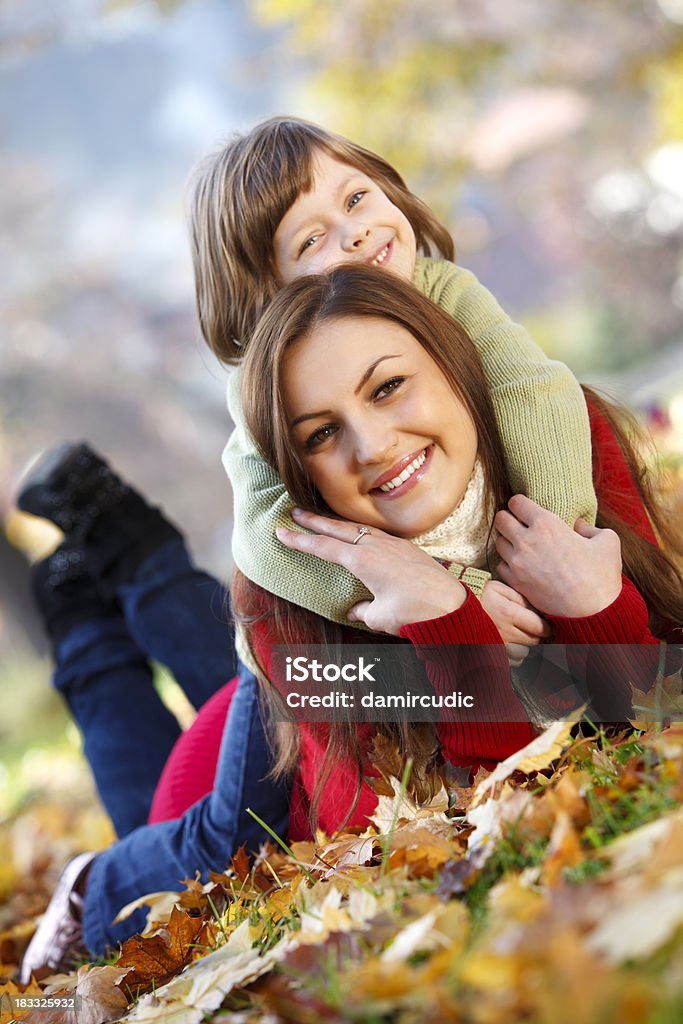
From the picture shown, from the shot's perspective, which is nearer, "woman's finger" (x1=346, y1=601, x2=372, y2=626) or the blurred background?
"woman's finger" (x1=346, y1=601, x2=372, y2=626)

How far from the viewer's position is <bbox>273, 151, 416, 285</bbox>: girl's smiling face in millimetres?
1542

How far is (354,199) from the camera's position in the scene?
159 cm

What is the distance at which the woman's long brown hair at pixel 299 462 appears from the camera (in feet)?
4.39

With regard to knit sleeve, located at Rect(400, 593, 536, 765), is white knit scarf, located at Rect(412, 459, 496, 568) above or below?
above

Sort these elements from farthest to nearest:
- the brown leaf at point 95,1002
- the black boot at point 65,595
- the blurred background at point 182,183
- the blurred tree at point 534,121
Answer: the blurred background at point 182,183
the blurred tree at point 534,121
the black boot at point 65,595
the brown leaf at point 95,1002

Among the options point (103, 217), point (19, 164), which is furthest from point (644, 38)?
point (19, 164)

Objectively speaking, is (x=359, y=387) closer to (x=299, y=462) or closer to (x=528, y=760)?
(x=299, y=462)

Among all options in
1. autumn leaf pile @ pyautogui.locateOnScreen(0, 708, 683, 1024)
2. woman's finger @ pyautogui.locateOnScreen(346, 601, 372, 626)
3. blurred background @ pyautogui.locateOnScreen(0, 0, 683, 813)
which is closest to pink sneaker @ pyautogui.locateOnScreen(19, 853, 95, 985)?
autumn leaf pile @ pyautogui.locateOnScreen(0, 708, 683, 1024)

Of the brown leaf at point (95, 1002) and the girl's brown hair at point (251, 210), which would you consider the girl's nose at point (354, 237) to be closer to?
the girl's brown hair at point (251, 210)

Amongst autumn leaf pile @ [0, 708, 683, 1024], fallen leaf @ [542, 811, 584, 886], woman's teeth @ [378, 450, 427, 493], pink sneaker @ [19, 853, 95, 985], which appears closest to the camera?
autumn leaf pile @ [0, 708, 683, 1024]

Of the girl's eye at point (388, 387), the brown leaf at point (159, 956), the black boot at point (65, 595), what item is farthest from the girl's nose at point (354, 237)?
the black boot at point (65, 595)

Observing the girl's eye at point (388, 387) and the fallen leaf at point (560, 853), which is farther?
the girl's eye at point (388, 387)

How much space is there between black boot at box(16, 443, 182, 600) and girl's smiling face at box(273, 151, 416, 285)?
2.89 feet

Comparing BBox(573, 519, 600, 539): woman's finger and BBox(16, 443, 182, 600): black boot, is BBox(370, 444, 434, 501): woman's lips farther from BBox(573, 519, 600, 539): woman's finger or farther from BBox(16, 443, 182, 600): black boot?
BBox(16, 443, 182, 600): black boot
